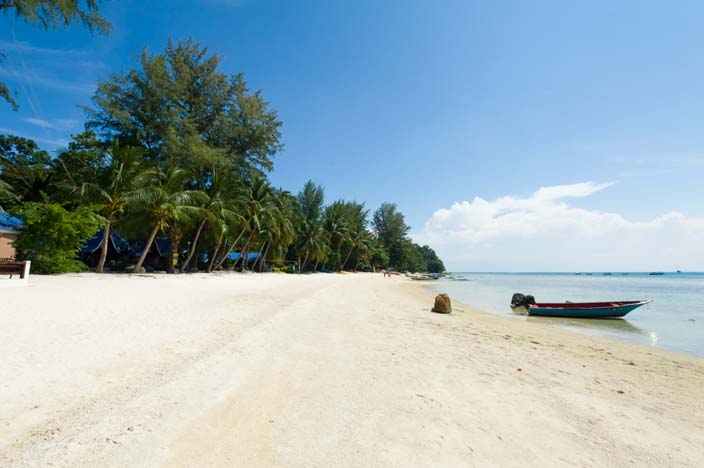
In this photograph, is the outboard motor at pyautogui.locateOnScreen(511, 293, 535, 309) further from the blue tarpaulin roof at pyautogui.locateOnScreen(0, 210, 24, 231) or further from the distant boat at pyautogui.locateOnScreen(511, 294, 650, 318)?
the blue tarpaulin roof at pyautogui.locateOnScreen(0, 210, 24, 231)

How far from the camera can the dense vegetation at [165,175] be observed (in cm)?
1739

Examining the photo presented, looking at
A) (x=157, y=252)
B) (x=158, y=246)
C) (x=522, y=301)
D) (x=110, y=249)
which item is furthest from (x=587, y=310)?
(x=110, y=249)

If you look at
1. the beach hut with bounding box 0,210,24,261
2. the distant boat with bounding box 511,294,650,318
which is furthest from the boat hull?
the beach hut with bounding box 0,210,24,261

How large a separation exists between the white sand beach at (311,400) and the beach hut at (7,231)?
1540 centimetres

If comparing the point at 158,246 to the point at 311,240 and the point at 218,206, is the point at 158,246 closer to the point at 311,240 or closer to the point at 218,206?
the point at 218,206

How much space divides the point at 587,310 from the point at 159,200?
79.9 feet

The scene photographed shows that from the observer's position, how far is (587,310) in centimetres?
1577

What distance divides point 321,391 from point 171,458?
1682mm

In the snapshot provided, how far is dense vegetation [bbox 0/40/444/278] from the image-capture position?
17.4 metres

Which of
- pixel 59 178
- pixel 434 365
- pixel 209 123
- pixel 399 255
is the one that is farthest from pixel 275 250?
pixel 399 255

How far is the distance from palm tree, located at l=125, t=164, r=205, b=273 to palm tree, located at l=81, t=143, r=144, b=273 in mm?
439

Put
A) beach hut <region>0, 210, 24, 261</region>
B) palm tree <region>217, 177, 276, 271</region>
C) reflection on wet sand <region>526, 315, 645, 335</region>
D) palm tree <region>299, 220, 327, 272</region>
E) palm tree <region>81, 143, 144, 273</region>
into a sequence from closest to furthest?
reflection on wet sand <region>526, 315, 645, 335</region>, beach hut <region>0, 210, 24, 261</region>, palm tree <region>81, 143, 144, 273</region>, palm tree <region>217, 177, 276, 271</region>, palm tree <region>299, 220, 327, 272</region>

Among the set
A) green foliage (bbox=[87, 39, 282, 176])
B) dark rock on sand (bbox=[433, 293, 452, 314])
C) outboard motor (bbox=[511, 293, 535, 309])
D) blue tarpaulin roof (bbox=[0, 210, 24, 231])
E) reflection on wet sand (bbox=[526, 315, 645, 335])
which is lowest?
reflection on wet sand (bbox=[526, 315, 645, 335])

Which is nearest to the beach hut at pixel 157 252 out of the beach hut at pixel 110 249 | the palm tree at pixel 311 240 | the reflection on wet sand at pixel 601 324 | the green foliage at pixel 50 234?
the beach hut at pixel 110 249
